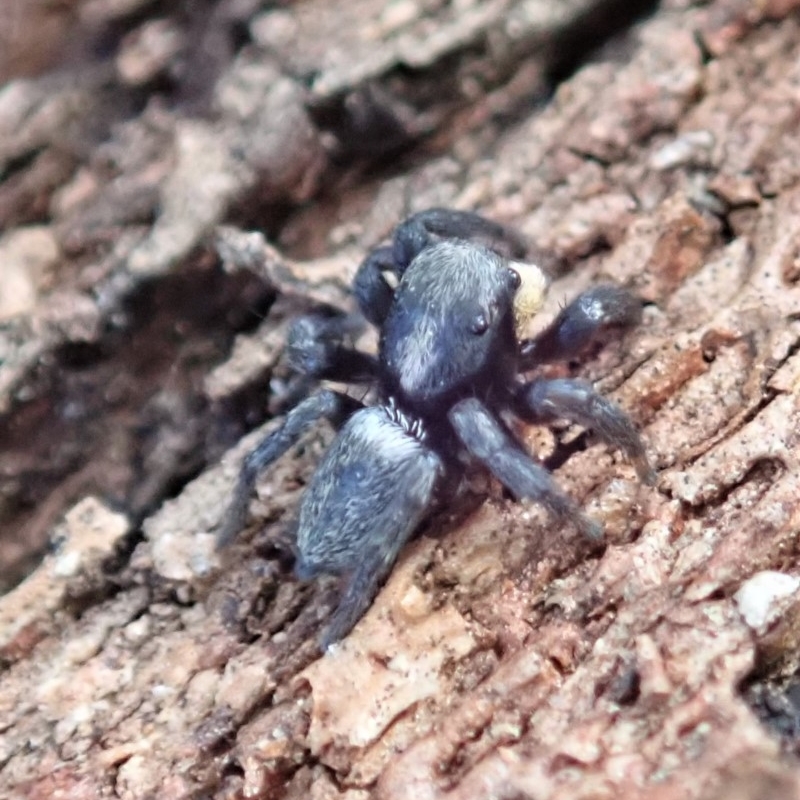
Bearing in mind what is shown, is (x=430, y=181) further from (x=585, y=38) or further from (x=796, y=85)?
(x=796, y=85)

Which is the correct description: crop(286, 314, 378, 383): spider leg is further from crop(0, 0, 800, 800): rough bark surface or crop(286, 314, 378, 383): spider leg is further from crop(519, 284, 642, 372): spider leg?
crop(519, 284, 642, 372): spider leg

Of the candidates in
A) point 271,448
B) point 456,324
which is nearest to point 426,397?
point 456,324

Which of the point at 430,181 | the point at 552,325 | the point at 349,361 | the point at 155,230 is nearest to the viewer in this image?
the point at 552,325

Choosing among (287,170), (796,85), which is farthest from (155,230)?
(796,85)

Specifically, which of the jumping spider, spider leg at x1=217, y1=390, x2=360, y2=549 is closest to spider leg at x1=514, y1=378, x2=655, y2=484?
the jumping spider

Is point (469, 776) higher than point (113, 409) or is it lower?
lower

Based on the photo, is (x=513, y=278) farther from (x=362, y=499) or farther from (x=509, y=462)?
(x=362, y=499)
